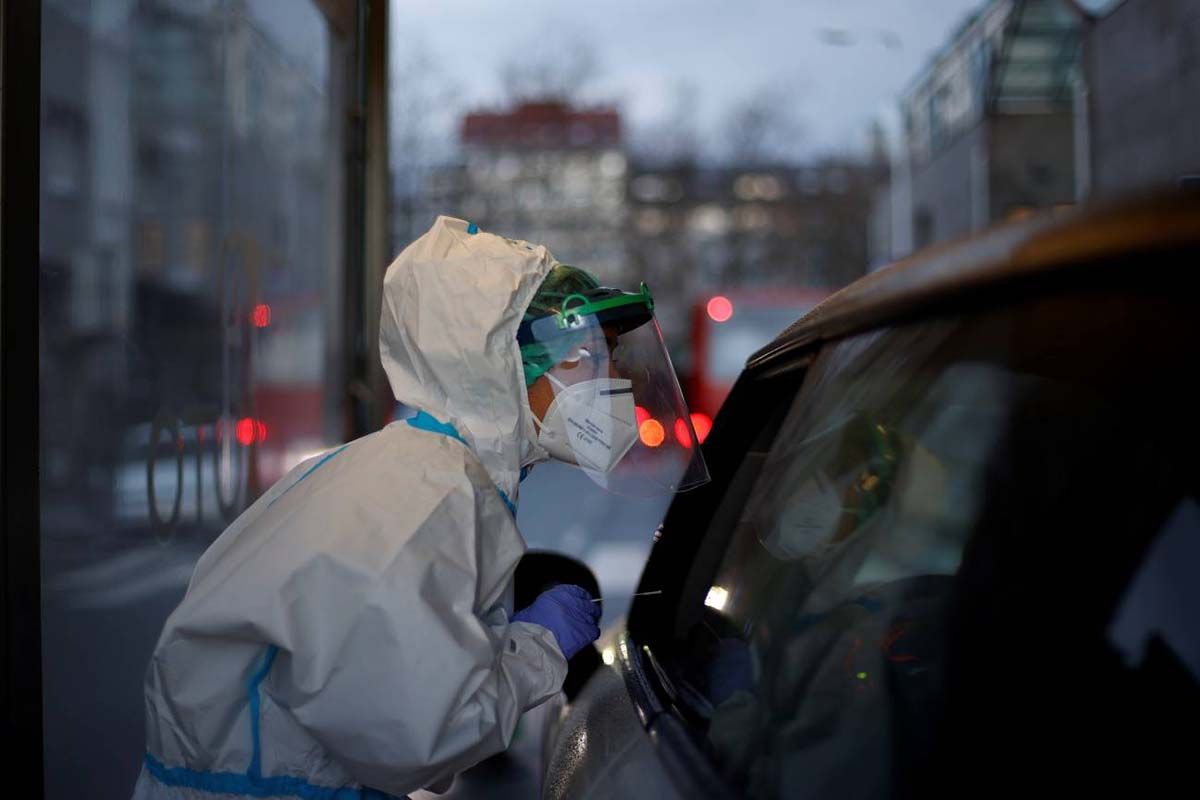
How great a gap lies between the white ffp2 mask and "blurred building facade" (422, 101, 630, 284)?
19.2 metres

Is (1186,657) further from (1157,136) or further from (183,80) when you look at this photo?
(1157,136)

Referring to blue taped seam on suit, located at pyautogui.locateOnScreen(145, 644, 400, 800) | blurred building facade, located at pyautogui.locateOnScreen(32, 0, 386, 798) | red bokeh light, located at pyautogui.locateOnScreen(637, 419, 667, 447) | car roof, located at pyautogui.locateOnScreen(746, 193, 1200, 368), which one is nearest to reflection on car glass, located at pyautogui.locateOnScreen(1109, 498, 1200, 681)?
car roof, located at pyautogui.locateOnScreen(746, 193, 1200, 368)

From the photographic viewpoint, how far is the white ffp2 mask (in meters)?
2.29

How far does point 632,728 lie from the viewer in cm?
188

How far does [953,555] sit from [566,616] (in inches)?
38.4

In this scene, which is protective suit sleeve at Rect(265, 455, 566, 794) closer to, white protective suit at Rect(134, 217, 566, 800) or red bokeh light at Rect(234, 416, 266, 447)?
white protective suit at Rect(134, 217, 566, 800)

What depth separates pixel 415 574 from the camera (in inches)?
66.9

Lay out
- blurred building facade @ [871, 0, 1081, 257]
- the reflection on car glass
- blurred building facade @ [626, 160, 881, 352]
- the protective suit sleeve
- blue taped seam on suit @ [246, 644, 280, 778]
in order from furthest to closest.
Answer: blurred building facade @ [626, 160, 881, 352] < blurred building facade @ [871, 0, 1081, 257] < blue taped seam on suit @ [246, 644, 280, 778] < the protective suit sleeve < the reflection on car glass

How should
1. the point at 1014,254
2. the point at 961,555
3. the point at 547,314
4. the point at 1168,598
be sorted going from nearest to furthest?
the point at 1168,598 < the point at 1014,254 < the point at 961,555 < the point at 547,314

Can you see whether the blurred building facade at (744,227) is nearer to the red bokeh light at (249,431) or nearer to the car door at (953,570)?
the red bokeh light at (249,431)

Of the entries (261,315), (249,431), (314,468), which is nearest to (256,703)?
(314,468)

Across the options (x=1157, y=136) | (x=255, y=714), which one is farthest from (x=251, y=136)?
(x=1157, y=136)

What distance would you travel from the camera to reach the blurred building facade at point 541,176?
25.4 metres

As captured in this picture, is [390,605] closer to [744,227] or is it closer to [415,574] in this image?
[415,574]
